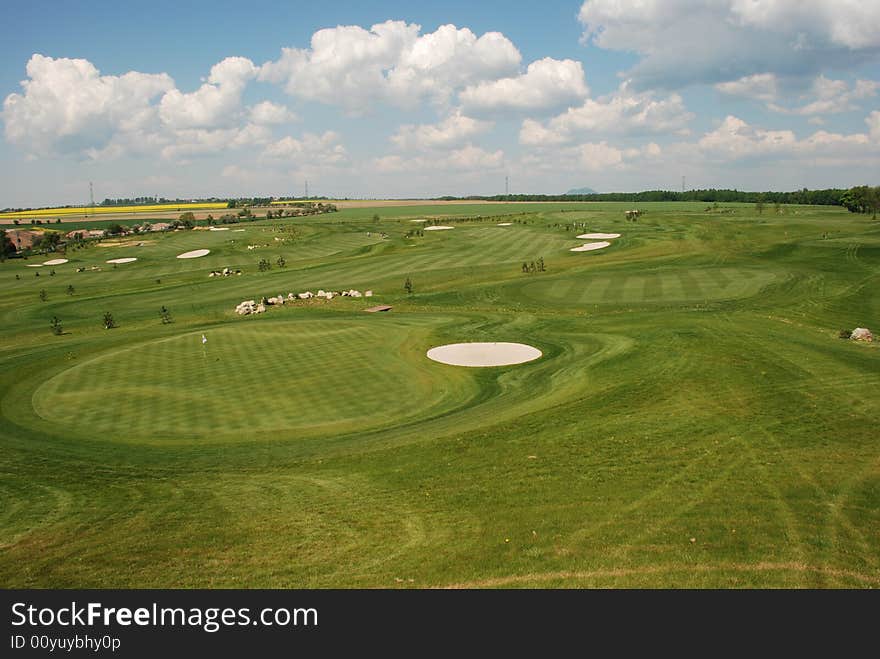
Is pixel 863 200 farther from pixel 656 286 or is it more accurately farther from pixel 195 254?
pixel 195 254

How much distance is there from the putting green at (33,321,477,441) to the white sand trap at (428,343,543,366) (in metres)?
1.56

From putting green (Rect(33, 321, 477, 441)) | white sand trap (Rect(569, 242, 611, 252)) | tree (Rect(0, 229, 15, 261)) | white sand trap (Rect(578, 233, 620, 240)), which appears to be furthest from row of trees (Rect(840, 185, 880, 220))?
tree (Rect(0, 229, 15, 261))

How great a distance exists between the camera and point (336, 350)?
4122cm

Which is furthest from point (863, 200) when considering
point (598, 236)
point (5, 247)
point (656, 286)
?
point (5, 247)

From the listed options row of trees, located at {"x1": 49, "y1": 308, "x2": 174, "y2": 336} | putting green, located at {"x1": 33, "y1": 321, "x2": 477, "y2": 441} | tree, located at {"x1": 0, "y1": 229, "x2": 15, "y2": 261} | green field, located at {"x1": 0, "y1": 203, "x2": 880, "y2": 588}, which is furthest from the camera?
tree, located at {"x1": 0, "y1": 229, "x2": 15, "y2": 261}

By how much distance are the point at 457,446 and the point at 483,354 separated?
55.7 feet

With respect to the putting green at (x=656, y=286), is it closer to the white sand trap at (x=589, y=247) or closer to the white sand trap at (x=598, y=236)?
the white sand trap at (x=589, y=247)

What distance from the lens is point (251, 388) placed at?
33.7 m

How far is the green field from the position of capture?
560 inches

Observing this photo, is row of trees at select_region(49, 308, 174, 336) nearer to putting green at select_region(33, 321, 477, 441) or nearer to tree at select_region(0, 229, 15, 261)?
putting green at select_region(33, 321, 477, 441)

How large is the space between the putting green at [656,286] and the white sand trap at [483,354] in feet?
66.1

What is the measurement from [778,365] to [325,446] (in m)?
24.1

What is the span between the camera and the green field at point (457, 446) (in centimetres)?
1422
